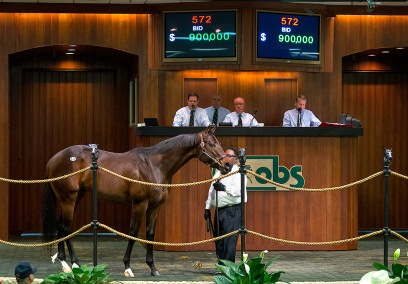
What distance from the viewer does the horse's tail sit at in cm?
1274

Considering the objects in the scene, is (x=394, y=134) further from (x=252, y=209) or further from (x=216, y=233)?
(x=216, y=233)

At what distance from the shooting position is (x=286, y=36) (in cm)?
1524

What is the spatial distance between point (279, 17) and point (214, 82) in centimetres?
155

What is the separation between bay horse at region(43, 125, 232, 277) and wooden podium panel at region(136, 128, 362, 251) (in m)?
1.68

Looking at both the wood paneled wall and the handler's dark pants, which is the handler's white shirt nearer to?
the handler's dark pants

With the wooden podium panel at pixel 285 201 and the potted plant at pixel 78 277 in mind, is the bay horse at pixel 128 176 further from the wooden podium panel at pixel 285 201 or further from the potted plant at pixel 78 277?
the potted plant at pixel 78 277

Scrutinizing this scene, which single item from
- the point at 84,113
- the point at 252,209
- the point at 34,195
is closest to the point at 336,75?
the point at 252,209

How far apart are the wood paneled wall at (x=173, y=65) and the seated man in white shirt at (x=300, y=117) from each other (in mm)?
538

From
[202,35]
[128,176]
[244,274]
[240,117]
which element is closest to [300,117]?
[240,117]

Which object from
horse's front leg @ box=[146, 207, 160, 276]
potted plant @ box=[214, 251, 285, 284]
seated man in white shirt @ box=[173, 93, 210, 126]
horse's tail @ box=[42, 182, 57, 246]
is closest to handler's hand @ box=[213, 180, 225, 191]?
horse's front leg @ box=[146, 207, 160, 276]

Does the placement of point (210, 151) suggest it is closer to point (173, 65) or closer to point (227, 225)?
point (227, 225)

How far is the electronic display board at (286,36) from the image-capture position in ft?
49.7

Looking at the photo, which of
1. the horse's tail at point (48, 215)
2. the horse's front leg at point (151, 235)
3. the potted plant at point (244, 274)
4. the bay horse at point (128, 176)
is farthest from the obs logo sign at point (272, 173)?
the potted plant at point (244, 274)

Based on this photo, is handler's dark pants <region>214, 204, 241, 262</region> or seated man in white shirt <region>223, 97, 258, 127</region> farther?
seated man in white shirt <region>223, 97, 258, 127</region>
